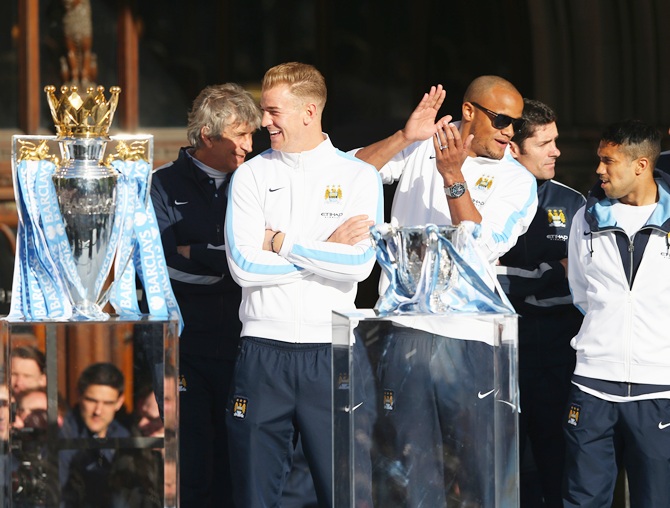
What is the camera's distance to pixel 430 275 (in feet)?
12.1

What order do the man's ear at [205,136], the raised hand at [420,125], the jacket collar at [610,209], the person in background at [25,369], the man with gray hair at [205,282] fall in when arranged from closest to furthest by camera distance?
1. the person in background at [25,369]
2. the jacket collar at [610,209]
3. the raised hand at [420,125]
4. the man with gray hair at [205,282]
5. the man's ear at [205,136]

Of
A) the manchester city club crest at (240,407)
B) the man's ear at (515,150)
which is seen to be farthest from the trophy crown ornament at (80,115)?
the man's ear at (515,150)

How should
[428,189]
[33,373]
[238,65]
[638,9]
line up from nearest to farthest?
[33,373] → [428,189] → [638,9] → [238,65]

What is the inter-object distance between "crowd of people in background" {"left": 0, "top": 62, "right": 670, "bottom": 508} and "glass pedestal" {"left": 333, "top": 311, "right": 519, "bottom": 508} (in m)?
0.01

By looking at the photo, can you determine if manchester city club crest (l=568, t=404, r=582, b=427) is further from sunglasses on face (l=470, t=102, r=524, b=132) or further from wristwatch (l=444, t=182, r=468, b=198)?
sunglasses on face (l=470, t=102, r=524, b=132)

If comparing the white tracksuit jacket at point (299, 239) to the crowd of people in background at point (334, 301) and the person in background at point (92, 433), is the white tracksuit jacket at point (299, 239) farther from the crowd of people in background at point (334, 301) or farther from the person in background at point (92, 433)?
the person in background at point (92, 433)

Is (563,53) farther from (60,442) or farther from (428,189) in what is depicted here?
(60,442)

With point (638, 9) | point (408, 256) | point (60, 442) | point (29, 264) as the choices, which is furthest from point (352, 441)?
point (638, 9)

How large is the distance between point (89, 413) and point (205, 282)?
1.09m

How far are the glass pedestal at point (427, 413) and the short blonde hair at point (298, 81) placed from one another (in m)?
0.82

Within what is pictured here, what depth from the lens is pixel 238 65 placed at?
6.23m

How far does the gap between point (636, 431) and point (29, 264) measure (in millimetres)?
1846

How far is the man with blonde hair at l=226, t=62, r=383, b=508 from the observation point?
13.0 ft

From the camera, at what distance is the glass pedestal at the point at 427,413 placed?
3621 millimetres
